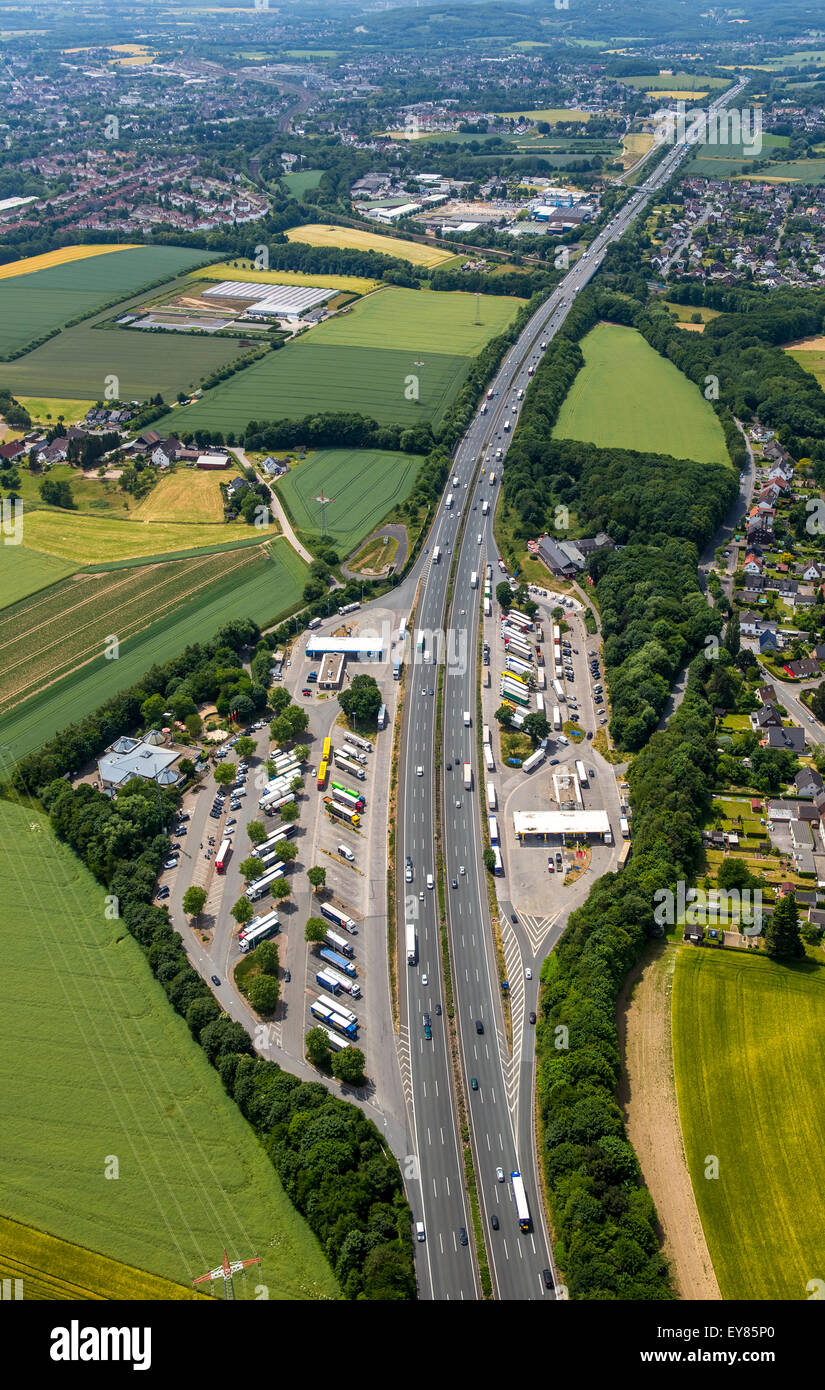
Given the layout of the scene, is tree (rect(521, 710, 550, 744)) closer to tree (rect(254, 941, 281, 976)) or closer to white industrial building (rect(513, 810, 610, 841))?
white industrial building (rect(513, 810, 610, 841))

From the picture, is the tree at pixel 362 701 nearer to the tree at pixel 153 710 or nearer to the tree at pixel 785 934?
the tree at pixel 153 710

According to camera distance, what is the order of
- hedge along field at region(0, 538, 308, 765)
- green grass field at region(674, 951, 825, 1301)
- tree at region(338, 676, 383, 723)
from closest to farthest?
green grass field at region(674, 951, 825, 1301) < tree at region(338, 676, 383, 723) < hedge along field at region(0, 538, 308, 765)

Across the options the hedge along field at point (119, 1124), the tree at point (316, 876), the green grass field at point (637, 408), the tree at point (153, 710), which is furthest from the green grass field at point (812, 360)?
the hedge along field at point (119, 1124)

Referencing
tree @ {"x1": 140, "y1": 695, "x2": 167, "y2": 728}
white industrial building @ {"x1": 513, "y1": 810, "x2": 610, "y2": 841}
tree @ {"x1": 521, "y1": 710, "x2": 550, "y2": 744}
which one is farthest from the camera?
tree @ {"x1": 140, "y1": 695, "x2": 167, "y2": 728}

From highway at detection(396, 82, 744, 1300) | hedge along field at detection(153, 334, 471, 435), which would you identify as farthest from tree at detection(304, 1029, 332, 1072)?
hedge along field at detection(153, 334, 471, 435)

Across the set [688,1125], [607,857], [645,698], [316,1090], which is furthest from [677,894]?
[316,1090]

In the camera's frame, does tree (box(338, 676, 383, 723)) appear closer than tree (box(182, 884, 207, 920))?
No
